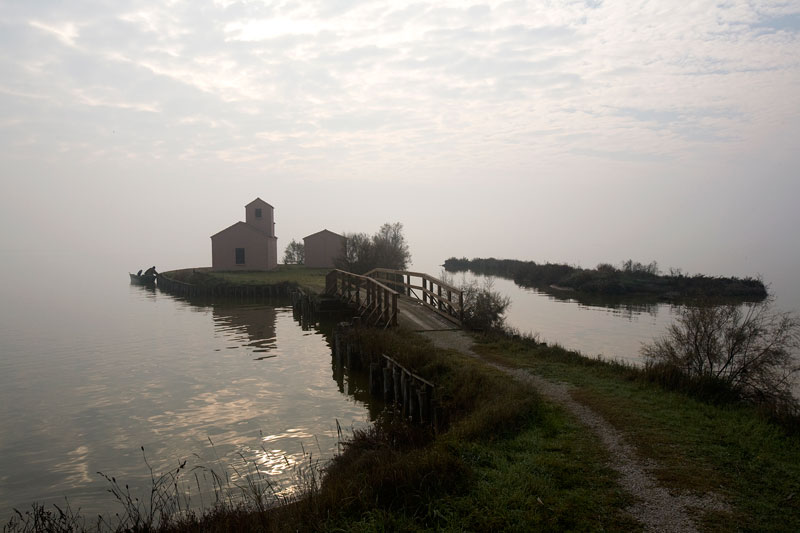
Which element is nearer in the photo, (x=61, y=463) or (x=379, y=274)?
(x=61, y=463)

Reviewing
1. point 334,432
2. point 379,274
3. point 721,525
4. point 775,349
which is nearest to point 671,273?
point 379,274

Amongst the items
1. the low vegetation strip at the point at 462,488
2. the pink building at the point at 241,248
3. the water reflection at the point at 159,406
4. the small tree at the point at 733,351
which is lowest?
the water reflection at the point at 159,406

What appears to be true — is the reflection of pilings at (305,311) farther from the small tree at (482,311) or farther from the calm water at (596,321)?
the small tree at (482,311)

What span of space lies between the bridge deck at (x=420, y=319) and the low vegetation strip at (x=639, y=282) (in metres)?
23.6

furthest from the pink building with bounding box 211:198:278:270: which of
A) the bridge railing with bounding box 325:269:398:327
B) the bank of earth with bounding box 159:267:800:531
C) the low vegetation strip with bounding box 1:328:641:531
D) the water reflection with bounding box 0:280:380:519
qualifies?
the low vegetation strip with bounding box 1:328:641:531

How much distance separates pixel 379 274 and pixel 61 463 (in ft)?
85.1

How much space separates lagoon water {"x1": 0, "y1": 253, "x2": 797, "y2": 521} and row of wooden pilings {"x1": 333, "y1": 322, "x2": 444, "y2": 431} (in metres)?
0.61

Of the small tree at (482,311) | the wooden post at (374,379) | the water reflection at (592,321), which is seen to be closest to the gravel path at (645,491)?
the wooden post at (374,379)

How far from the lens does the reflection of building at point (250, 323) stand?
74.6ft

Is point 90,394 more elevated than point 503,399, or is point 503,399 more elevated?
point 503,399

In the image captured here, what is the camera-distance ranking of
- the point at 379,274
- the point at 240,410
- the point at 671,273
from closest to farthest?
the point at 240,410, the point at 379,274, the point at 671,273

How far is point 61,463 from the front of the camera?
9.65m

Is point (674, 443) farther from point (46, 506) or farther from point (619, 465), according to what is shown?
point (46, 506)

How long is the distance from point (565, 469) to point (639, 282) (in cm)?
4266
